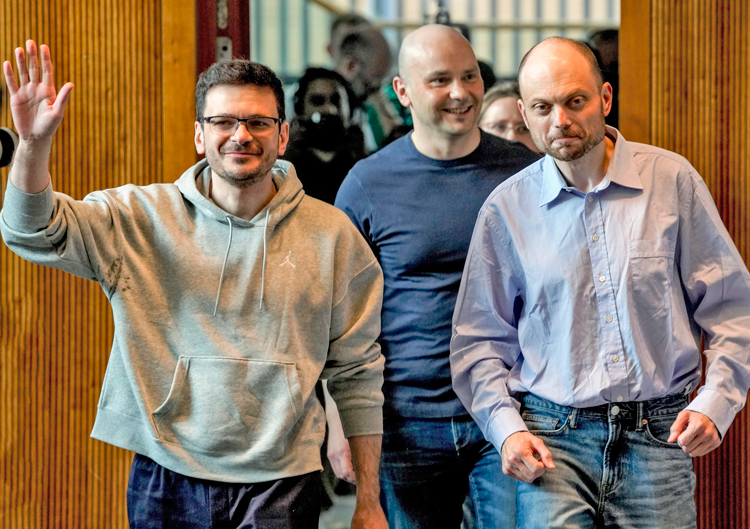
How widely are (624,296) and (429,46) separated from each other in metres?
0.94

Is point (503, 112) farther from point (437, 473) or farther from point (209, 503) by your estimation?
point (209, 503)

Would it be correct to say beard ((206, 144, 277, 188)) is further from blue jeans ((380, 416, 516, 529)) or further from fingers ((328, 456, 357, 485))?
fingers ((328, 456, 357, 485))

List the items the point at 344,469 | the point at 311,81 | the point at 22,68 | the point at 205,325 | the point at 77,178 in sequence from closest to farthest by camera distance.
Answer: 1. the point at 22,68
2. the point at 205,325
3. the point at 344,469
4. the point at 77,178
5. the point at 311,81

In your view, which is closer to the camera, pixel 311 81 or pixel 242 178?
pixel 242 178

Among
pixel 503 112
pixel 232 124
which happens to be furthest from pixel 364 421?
pixel 503 112

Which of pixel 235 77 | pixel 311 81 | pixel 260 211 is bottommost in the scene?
pixel 260 211

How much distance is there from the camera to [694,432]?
5.31 feet

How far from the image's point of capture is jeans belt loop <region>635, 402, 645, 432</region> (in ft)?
5.60

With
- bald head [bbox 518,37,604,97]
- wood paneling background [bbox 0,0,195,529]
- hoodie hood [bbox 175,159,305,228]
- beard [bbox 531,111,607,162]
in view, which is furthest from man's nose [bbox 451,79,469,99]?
wood paneling background [bbox 0,0,195,529]

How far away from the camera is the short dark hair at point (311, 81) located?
252cm

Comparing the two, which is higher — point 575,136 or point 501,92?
point 501,92

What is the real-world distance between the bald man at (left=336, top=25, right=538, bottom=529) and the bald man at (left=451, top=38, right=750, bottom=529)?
19 centimetres

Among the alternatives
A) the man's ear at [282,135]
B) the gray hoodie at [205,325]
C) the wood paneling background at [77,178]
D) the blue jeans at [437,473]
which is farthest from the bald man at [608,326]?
the wood paneling background at [77,178]

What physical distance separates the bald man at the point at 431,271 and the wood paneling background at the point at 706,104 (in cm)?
52
